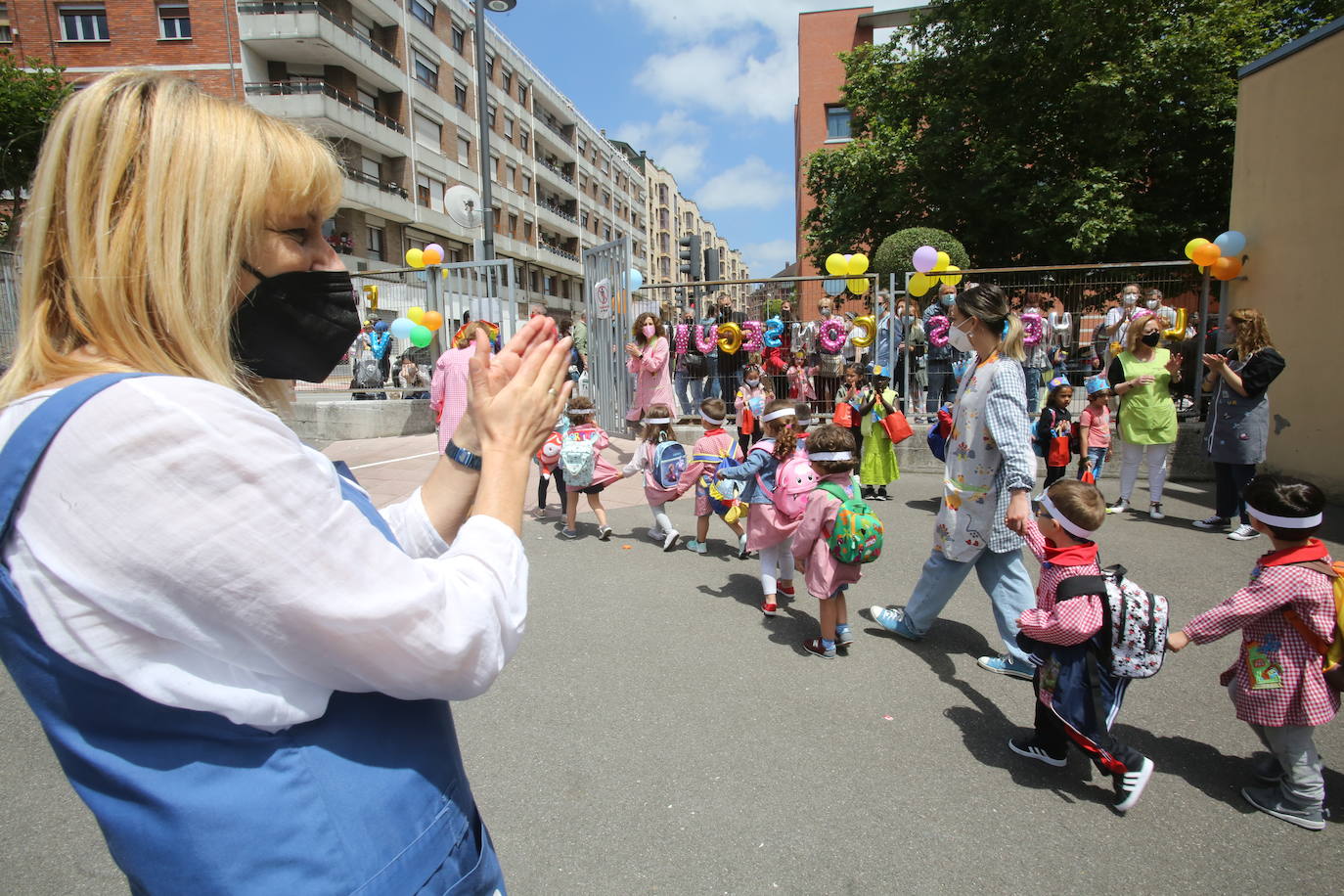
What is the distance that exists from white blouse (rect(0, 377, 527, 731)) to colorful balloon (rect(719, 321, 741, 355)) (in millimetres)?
9437

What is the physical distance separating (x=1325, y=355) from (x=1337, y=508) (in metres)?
1.67

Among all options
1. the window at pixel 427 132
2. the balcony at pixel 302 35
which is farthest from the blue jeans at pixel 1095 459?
the window at pixel 427 132

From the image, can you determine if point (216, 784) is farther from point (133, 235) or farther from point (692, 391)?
point (692, 391)

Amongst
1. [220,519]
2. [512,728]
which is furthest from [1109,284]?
[220,519]

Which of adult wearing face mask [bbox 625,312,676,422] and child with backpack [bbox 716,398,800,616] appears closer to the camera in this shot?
child with backpack [bbox 716,398,800,616]

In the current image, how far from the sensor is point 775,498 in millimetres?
4617

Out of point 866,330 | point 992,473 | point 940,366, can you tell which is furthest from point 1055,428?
point 992,473

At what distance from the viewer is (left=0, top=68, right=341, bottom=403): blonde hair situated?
88cm

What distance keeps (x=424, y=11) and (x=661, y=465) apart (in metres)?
36.1

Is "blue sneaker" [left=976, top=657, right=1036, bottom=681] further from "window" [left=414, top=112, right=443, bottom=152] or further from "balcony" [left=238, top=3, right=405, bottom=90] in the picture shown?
"window" [left=414, top=112, right=443, bottom=152]

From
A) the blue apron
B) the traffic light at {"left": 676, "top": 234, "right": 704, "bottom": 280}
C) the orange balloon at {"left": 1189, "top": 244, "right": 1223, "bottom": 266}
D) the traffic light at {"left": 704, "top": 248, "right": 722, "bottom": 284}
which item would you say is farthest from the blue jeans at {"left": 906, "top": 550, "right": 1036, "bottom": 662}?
the traffic light at {"left": 676, "top": 234, "right": 704, "bottom": 280}

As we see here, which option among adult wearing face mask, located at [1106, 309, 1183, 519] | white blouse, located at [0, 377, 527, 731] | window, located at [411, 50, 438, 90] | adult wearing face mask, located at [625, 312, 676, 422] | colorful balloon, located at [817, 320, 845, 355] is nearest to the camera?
white blouse, located at [0, 377, 527, 731]

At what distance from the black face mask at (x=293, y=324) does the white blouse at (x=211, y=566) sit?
0.28m

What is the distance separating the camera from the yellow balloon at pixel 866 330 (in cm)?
976
